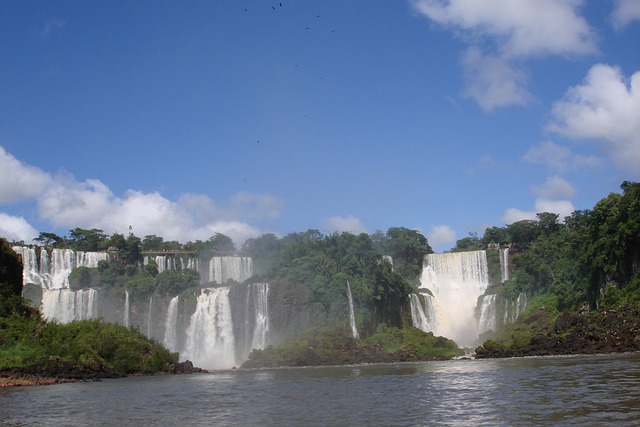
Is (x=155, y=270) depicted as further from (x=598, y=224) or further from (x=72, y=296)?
(x=598, y=224)

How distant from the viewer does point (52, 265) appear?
93812 millimetres

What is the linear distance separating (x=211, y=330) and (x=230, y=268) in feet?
60.4

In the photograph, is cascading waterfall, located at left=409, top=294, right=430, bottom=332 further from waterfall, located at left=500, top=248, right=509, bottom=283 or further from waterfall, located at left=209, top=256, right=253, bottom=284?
waterfall, located at left=209, top=256, right=253, bottom=284

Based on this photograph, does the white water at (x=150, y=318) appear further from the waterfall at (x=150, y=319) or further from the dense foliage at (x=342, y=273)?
the dense foliage at (x=342, y=273)

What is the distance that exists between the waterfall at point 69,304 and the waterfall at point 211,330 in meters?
12.7

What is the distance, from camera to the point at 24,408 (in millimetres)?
24297

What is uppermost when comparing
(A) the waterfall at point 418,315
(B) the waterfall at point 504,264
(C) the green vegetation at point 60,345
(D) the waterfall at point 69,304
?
(B) the waterfall at point 504,264

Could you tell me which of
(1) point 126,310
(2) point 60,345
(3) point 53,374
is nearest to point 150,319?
(1) point 126,310

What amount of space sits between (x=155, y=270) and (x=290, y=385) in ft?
222

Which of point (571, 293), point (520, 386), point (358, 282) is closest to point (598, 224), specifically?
point (571, 293)

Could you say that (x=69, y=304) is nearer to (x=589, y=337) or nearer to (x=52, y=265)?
(x=52, y=265)

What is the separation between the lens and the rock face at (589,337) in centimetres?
4934

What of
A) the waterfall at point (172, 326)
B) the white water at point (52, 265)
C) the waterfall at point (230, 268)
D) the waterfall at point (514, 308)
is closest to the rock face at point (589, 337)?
the waterfall at point (514, 308)

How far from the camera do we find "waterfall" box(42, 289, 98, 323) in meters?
80.8
